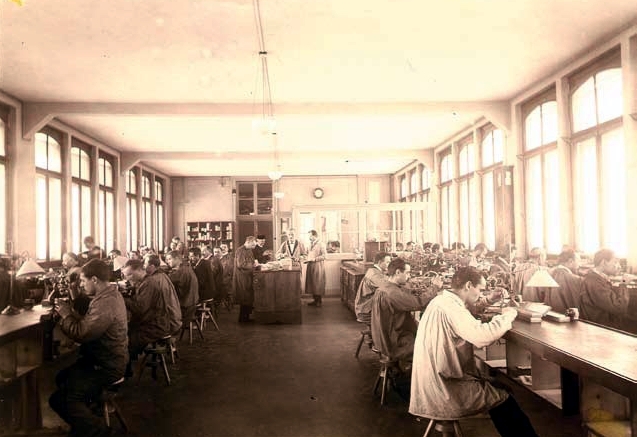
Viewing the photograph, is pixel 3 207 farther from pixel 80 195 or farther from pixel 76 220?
pixel 80 195

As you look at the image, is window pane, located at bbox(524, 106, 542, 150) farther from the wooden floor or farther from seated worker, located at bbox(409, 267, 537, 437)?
seated worker, located at bbox(409, 267, 537, 437)

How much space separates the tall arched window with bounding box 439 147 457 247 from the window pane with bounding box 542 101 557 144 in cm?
436

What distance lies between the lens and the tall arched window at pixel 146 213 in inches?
647

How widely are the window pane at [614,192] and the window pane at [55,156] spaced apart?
30.1 feet

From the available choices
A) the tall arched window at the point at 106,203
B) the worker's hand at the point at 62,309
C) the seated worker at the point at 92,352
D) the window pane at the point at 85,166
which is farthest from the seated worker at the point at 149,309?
the tall arched window at the point at 106,203

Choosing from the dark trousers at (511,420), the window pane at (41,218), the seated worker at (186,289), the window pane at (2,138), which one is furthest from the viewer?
the window pane at (41,218)

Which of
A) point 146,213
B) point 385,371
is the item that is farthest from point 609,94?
point 146,213

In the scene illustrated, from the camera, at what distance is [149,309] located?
5246 mm

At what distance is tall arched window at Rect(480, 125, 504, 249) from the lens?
1042cm

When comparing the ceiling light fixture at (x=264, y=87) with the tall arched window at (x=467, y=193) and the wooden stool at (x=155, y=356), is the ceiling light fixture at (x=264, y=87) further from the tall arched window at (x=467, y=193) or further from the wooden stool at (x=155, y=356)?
the tall arched window at (x=467, y=193)

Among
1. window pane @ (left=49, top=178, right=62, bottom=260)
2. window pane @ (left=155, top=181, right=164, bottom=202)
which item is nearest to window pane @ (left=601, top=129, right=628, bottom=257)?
window pane @ (left=49, top=178, right=62, bottom=260)

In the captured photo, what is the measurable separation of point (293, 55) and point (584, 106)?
400 cm

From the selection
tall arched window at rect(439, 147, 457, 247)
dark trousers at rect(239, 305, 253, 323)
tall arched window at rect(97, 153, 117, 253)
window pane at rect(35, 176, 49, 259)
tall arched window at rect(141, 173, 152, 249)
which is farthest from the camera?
tall arched window at rect(141, 173, 152, 249)

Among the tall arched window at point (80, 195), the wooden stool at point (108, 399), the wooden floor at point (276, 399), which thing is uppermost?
the tall arched window at point (80, 195)
